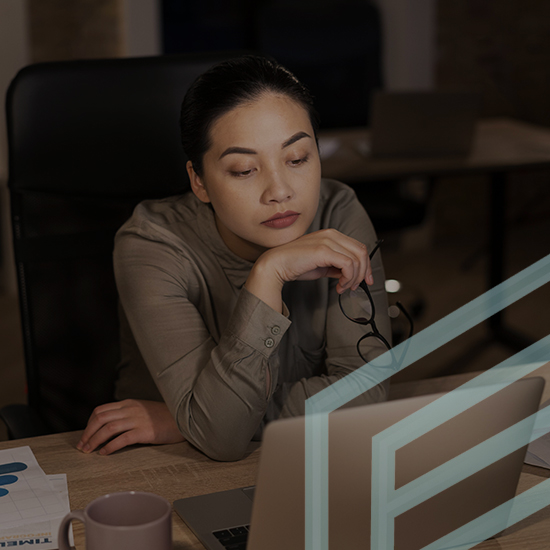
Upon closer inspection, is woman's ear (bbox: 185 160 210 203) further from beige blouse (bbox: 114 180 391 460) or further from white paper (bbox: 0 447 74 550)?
white paper (bbox: 0 447 74 550)

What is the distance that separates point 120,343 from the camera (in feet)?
4.70

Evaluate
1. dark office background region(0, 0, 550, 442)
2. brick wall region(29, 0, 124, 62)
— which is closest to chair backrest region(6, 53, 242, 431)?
dark office background region(0, 0, 550, 442)

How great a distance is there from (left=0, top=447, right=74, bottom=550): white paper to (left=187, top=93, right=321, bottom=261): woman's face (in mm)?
433

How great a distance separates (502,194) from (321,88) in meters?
0.84

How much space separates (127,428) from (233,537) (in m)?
0.30

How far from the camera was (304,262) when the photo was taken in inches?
43.6

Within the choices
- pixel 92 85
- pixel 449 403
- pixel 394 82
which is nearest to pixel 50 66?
pixel 92 85

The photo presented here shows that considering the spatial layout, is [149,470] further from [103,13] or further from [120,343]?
[103,13]

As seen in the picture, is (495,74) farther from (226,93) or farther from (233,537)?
(233,537)

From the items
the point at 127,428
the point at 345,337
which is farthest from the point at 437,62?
the point at 127,428

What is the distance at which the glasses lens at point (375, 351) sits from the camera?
1213mm

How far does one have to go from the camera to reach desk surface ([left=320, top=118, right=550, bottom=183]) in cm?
249

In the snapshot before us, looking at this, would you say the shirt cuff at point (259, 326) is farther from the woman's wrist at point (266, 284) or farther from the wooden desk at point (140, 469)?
the wooden desk at point (140, 469)
